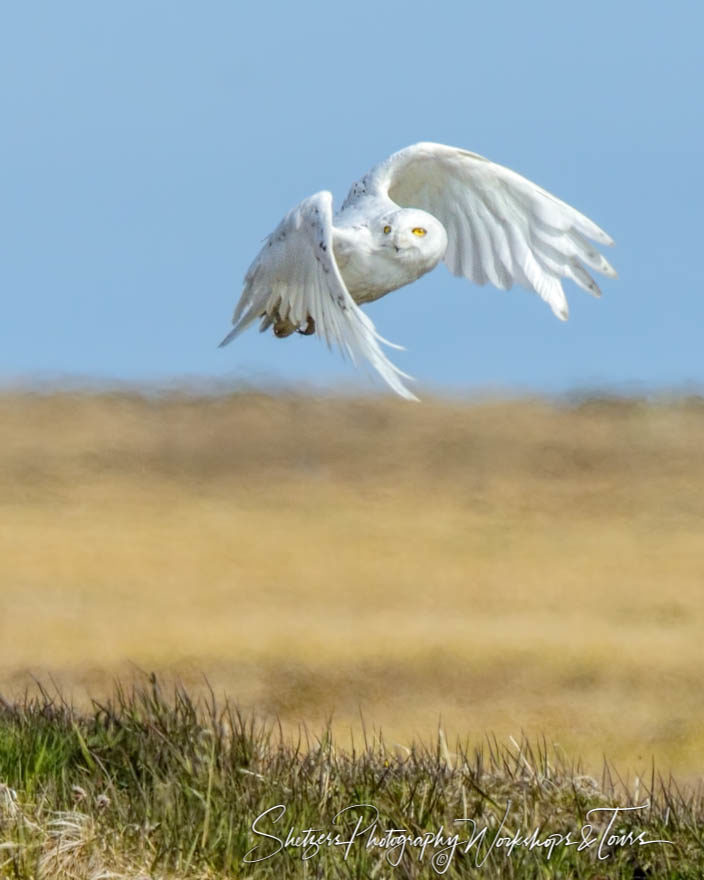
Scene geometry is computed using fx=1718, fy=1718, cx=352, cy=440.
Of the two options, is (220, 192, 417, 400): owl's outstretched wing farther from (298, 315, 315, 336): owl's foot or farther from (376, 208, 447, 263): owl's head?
(376, 208, 447, 263): owl's head

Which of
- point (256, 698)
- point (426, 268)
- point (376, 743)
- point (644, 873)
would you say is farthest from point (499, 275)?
point (256, 698)

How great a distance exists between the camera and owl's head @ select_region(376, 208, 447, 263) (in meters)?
5.94

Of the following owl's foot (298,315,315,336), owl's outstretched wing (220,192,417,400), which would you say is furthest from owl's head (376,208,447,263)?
owl's foot (298,315,315,336)

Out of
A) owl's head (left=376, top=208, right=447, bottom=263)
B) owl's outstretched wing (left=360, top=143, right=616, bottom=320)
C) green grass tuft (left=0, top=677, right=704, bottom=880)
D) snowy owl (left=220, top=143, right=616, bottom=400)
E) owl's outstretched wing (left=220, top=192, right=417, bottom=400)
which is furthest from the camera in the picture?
owl's outstretched wing (left=360, top=143, right=616, bottom=320)

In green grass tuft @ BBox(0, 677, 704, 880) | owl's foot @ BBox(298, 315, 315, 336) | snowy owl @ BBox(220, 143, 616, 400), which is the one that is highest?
snowy owl @ BBox(220, 143, 616, 400)

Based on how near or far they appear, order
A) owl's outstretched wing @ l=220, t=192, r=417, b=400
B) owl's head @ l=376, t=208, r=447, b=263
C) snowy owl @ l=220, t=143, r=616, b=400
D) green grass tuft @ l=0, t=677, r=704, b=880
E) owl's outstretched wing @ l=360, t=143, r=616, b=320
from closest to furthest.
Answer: green grass tuft @ l=0, t=677, r=704, b=880 < owl's outstretched wing @ l=220, t=192, r=417, b=400 < snowy owl @ l=220, t=143, r=616, b=400 < owl's head @ l=376, t=208, r=447, b=263 < owl's outstretched wing @ l=360, t=143, r=616, b=320

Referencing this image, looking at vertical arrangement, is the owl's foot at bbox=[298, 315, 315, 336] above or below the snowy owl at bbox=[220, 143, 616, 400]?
below

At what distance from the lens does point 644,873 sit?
5.39 m

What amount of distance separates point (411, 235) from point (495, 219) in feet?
3.11

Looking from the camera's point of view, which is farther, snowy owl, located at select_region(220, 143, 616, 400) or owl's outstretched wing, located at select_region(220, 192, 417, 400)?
snowy owl, located at select_region(220, 143, 616, 400)

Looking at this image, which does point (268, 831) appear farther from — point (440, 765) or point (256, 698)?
point (256, 698)

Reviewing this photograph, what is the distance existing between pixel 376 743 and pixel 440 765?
368 mm

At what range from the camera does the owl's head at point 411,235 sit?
594 centimetres

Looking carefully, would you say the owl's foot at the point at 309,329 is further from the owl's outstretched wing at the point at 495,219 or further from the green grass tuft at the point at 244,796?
the green grass tuft at the point at 244,796
